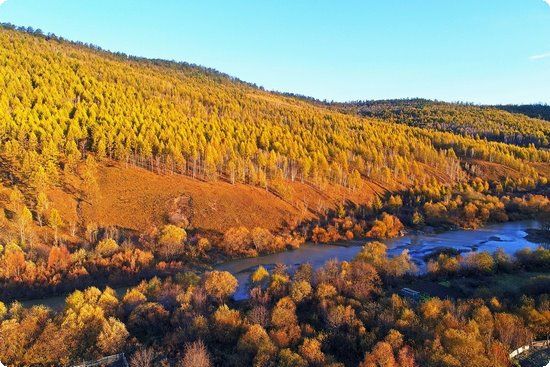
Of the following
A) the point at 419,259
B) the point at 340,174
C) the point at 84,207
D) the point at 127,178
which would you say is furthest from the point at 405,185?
the point at 84,207

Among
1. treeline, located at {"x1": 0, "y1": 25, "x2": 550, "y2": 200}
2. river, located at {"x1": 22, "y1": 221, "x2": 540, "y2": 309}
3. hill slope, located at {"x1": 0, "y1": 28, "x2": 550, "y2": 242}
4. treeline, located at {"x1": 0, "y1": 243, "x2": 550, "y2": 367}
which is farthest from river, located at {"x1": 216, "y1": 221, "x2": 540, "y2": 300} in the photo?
treeline, located at {"x1": 0, "y1": 25, "x2": 550, "y2": 200}

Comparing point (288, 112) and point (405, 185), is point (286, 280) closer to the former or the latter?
point (405, 185)

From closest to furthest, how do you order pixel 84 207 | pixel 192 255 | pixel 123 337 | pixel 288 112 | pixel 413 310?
1. pixel 123 337
2. pixel 413 310
3. pixel 192 255
4. pixel 84 207
5. pixel 288 112

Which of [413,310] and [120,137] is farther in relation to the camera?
[120,137]

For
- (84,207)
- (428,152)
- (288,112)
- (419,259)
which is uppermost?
(288,112)

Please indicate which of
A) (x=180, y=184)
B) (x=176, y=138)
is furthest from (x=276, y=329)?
(x=176, y=138)

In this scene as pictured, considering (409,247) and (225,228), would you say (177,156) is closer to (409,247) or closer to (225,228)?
(225,228)
